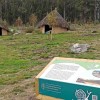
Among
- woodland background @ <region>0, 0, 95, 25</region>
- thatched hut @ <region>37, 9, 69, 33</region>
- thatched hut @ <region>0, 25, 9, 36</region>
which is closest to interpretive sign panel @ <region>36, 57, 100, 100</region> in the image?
thatched hut @ <region>37, 9, 69, 33</region>

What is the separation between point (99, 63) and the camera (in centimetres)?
555

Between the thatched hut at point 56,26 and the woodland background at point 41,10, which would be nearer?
the thatched hut at point 56,26

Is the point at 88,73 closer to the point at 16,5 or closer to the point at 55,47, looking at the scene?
the point at 55,47

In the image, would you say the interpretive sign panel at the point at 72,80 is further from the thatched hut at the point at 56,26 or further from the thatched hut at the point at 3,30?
the thatched hut at the point at 3,30

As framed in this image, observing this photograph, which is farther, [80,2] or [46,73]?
[80,2]

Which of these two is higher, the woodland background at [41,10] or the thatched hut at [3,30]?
the woodland background at [41,10]

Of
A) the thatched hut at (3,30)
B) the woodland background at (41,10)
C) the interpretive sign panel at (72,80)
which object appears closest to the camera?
the interpretive sign panel at (72,80)

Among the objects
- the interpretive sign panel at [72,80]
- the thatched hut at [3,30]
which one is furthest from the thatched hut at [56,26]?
the interpretive sign panel at [72,80]

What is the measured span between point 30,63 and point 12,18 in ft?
117

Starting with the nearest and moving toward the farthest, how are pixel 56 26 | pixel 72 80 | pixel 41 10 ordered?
1. pixel 72 80
2. pixel 56 26
3. pixel 41 10

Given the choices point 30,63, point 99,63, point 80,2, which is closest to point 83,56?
point 30,63

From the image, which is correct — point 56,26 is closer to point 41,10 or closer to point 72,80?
point 41,10

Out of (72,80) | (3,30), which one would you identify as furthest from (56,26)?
(72,80)

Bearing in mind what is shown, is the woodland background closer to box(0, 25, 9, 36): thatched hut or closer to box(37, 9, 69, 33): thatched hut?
box(37, 9, 69, 33): thatched hut
